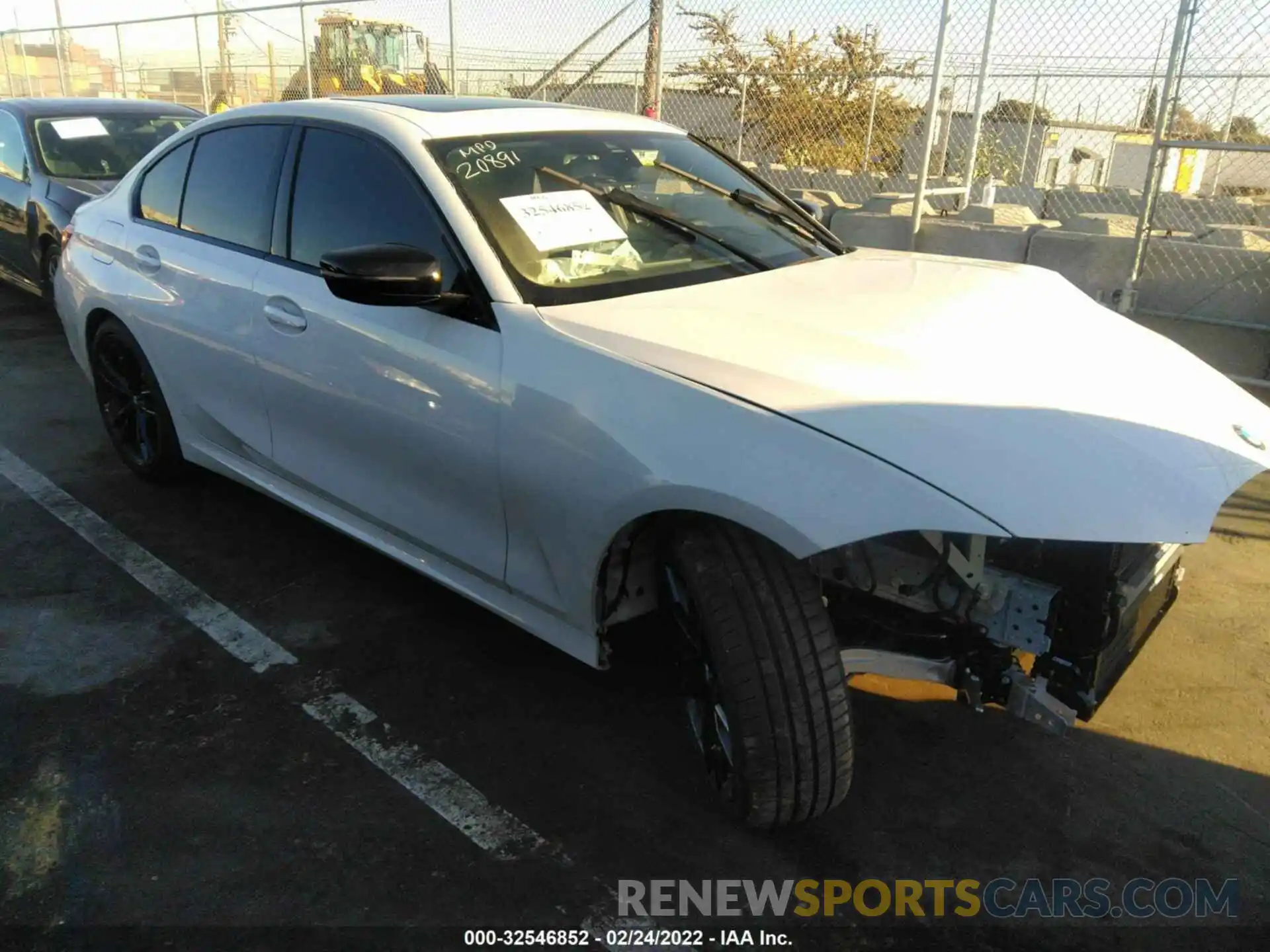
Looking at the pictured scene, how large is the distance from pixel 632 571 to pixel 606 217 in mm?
1085

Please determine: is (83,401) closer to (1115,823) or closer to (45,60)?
(1115,823)

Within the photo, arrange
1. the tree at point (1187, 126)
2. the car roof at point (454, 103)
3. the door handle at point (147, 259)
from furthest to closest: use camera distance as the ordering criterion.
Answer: the tree at point (1187, 126)
the door handle at point (147, 259)
the car roof at point (454, 103)

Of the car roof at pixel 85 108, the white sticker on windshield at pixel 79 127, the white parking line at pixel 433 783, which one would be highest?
the car roof at pixel 85 108

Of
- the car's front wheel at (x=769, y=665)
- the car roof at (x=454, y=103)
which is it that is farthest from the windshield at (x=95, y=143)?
the car's front wheel at (x=769, y=665)

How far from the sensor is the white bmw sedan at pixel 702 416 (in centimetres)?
210

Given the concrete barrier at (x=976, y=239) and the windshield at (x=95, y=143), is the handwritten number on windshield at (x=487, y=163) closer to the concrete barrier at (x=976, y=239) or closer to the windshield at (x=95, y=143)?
the concrete barrier at (x=976, y=239)

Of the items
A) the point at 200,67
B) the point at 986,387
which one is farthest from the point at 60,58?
the point at 986,387

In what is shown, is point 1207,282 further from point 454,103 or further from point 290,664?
point 290,664

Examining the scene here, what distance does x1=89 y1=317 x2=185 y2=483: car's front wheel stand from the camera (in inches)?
168

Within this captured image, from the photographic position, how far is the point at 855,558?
240 cm

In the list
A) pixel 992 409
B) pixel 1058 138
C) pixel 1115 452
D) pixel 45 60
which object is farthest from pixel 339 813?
pixel 45 60

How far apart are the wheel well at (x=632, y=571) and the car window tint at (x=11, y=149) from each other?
6.83m

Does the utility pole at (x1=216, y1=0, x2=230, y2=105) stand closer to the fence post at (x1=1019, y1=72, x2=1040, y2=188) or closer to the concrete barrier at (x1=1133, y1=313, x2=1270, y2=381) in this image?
the fence post at (x1=1019, y1=72, x2=1040, y2=188)

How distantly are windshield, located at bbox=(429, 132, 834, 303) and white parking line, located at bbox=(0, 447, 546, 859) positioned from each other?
131 cm
